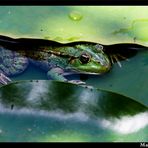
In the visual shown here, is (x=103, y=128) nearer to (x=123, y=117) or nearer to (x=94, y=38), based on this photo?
(x=123, y=117)

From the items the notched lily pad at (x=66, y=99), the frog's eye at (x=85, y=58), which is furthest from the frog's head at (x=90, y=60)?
the notched lily pad at (x=66, y=99)

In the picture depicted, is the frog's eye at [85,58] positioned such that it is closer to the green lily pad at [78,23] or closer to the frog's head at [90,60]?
the frog's head at [90,60]

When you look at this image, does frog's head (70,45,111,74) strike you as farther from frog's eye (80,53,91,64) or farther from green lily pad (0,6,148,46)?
green lily pad (0,6,148,46)

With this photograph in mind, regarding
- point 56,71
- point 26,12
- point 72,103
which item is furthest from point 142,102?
point 26,12

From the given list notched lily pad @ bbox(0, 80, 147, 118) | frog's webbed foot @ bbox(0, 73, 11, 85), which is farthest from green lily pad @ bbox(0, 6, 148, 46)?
notched lily pad @ bbox(0, 80, 147, 118)

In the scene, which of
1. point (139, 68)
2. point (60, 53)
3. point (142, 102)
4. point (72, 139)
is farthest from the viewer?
point (60, 53)
